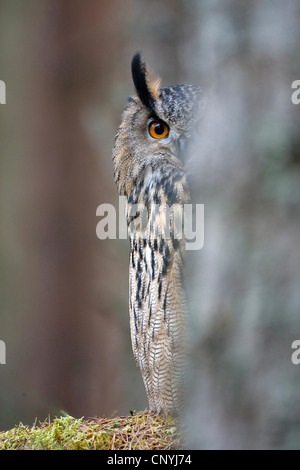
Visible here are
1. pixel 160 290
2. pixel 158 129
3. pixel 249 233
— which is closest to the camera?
pixel 249 233

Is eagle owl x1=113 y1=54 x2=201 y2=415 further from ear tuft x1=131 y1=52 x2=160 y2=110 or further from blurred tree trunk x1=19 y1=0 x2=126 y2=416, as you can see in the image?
blurred tree trunk x1=19 y1=0 x2=126 y2=416

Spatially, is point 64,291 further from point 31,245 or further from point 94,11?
point 94,11

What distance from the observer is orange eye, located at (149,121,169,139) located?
6.78ft

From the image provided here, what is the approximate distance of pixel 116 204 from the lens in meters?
3.72

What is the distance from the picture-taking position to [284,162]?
3.13 ft

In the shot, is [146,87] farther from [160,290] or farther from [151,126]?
[160,290]

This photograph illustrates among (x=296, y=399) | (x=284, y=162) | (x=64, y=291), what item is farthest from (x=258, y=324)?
(x=64, y=291)

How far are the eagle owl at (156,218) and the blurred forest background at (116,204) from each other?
23cm

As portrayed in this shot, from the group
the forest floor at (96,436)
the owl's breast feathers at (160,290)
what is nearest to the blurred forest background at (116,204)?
the forest floor at (96,436)

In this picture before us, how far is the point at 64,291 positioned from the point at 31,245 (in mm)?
441

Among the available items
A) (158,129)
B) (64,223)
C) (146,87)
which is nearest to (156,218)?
(158,129)

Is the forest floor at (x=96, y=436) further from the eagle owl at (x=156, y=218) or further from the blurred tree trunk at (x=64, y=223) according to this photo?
the blurred tree trunk at (x=64, y=223)

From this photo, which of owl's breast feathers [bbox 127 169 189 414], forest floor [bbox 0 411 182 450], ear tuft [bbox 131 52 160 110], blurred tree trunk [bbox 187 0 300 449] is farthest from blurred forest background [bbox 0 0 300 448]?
owl's breast feathers [bbox 127 169 189 414]

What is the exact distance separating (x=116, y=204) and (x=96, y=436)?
238 cm
